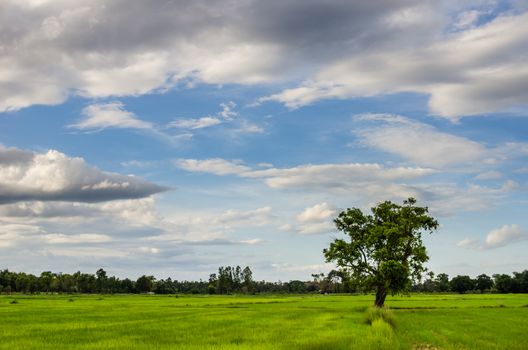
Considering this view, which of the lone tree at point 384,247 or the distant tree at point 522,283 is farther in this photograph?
the distant tree at point 522,283

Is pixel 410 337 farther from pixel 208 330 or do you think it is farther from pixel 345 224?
pixel 345 224

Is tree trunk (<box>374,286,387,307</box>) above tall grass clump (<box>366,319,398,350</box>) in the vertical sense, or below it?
above

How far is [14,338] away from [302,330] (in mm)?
18306

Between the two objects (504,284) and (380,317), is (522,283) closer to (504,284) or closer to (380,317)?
(504,284)

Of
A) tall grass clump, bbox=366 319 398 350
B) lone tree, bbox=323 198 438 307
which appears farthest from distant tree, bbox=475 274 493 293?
tall grass clump, bbox=366 319 398 350

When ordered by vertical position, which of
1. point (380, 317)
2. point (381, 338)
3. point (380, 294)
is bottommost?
point (381, 338)

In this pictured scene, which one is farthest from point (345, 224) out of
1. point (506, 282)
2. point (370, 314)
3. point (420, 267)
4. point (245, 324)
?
point (506, 282)

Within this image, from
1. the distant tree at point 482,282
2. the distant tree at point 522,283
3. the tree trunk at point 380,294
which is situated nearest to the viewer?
the tree trunk at point 380,294

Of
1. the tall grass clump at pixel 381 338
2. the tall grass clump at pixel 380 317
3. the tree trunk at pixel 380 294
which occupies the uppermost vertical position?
the tree trunk at pixel 380 294

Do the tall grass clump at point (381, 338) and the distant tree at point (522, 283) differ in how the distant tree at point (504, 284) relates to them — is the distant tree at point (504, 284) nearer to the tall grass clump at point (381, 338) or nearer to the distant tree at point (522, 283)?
the distant tree at point (522, 283)

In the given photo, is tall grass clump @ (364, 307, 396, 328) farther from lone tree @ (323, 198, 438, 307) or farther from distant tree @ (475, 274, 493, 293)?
distant tree @ (475, 274, 493, 293)

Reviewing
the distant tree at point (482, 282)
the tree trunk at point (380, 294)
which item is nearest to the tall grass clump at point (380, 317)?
the tree trunk at point (380, 294)

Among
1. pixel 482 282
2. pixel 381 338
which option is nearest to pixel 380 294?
pixel 381 338

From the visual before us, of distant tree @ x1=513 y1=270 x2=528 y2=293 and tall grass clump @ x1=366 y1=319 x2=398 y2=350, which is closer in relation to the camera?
tall grass clump @ x1=366 y1=319 x2=398 y2=350
